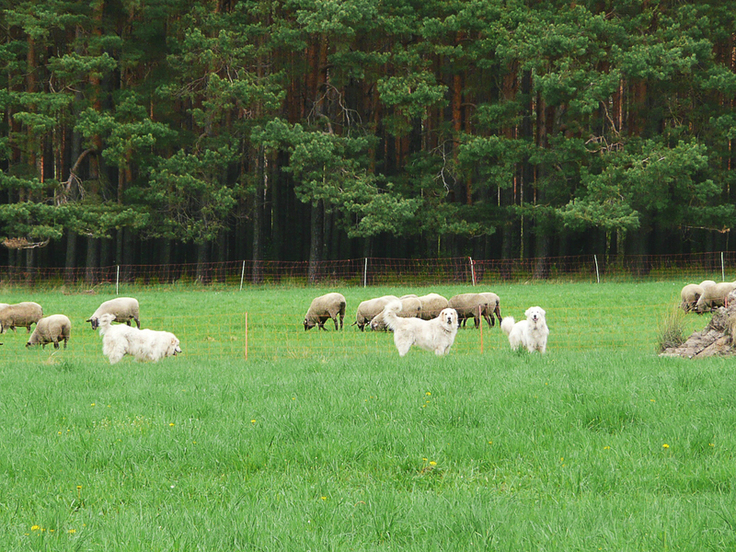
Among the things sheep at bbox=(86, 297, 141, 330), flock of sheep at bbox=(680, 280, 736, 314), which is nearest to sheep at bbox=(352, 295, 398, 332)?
sheep at bbox=(86, 297, 141, 330)

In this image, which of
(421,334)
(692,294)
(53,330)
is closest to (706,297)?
(692,294)

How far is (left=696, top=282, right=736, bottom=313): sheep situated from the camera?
60.6 ft

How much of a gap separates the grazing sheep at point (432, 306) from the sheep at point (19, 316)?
385 inches

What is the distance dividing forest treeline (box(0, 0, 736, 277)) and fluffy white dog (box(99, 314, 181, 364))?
18641mm

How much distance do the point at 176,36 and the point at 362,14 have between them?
35.7ft

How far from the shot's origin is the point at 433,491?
457cm

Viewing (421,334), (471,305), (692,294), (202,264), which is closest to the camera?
(421,334)

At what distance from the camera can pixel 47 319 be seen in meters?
15.3

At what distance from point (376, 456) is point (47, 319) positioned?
12288mm

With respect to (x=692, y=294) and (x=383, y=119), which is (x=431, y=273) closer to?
(x=383, y=119)

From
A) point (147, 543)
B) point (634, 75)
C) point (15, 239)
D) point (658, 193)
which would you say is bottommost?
point (147, 543)

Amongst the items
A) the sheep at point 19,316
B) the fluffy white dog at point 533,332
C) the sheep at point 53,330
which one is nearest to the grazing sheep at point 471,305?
the fluffy white dog at point 533,332

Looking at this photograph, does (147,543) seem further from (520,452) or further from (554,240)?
(554,240)

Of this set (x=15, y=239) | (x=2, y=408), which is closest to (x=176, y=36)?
(x=15, y=239)
